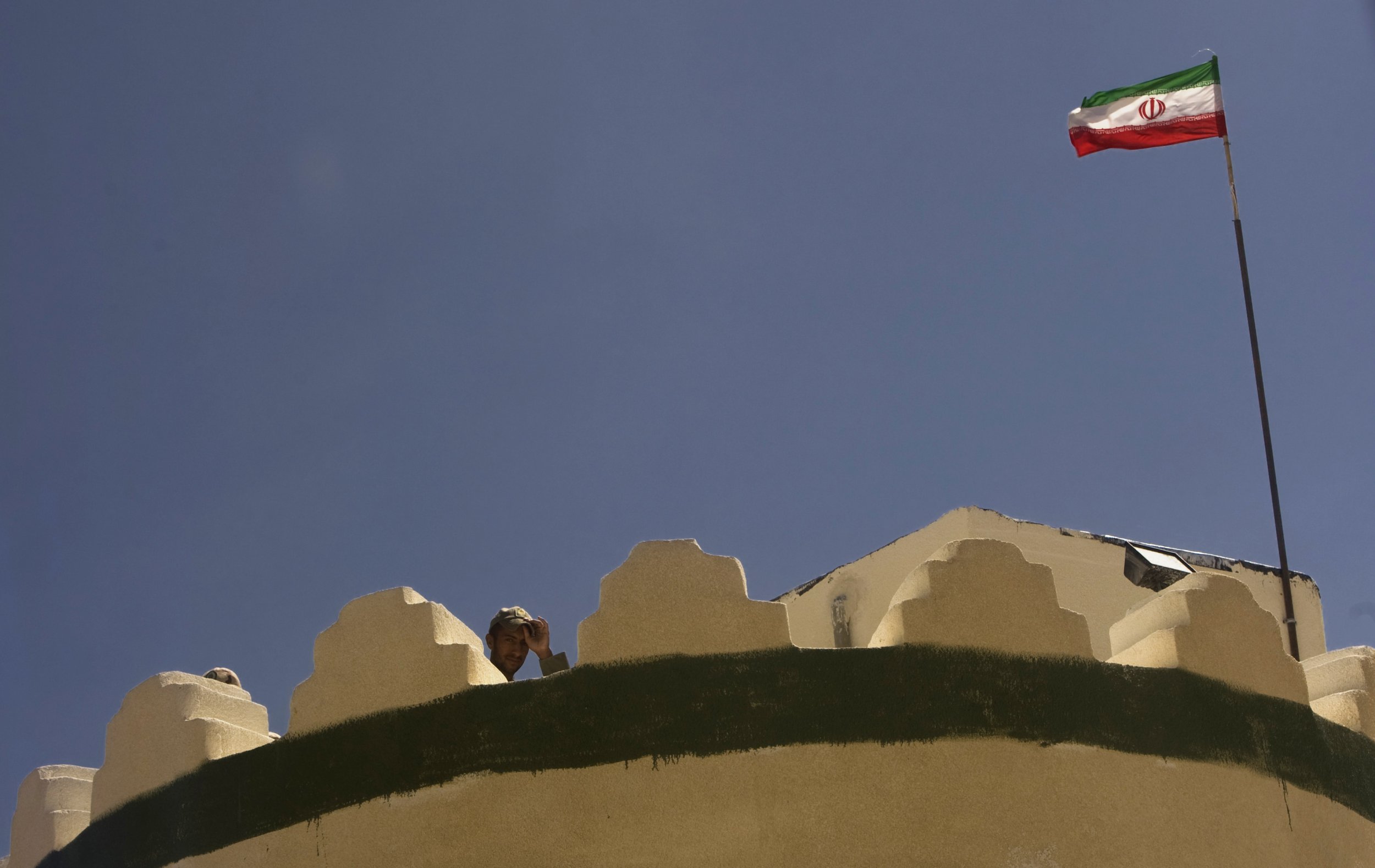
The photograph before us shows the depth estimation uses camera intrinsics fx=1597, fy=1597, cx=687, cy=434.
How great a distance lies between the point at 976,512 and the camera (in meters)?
13.1

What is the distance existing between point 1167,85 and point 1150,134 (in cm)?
43

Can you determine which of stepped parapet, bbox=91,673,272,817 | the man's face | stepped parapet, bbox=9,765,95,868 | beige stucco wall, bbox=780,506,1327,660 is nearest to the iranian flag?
beige stucco wall, bbox=780,506,1327,660

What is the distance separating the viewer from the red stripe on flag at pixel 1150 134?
13.3 m

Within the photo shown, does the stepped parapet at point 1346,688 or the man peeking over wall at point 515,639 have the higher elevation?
the man peeking over wall at point 515,639

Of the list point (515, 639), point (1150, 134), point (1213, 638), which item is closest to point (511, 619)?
point (515, 639)

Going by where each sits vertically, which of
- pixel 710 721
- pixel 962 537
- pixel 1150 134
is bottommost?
pixel 710 721

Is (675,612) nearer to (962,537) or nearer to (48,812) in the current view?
(48,812)

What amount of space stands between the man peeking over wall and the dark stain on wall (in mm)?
1275

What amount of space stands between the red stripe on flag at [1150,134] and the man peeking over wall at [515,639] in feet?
24.4

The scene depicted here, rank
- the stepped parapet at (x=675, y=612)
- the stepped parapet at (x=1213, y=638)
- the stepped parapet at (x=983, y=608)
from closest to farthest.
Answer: the stepped parapet at (x=675, y=612), the stepped parapet at (x=983, y=608), the stepped parapet at (x=1213, y=638)

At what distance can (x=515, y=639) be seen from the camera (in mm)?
9125

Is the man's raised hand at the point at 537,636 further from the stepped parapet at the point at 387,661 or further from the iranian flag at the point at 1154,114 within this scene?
the iranian flag at the point at 1154,114

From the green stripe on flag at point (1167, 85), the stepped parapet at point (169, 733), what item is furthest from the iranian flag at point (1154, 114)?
the stepped parapet at point (169, 733)

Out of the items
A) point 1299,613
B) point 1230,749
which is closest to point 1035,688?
point 1230,749
